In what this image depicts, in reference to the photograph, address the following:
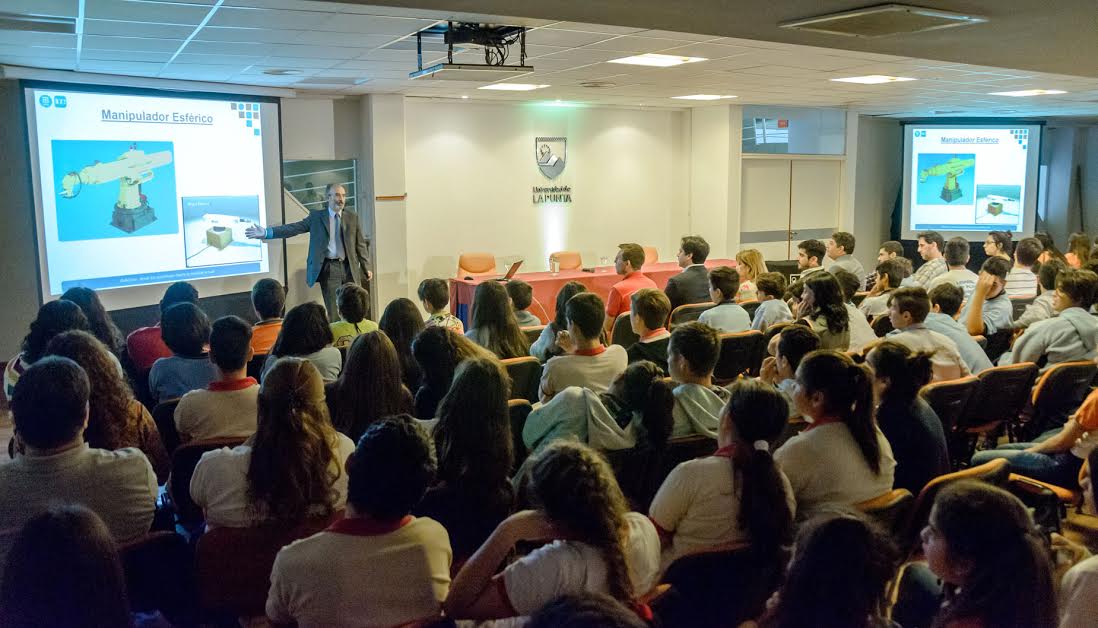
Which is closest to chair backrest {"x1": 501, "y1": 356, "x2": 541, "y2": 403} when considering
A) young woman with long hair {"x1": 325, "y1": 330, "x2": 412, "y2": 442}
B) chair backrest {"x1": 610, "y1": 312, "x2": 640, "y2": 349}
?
young woman with long hair {"x1": 325, "y1": 330, "x2": 412, "y2": 442}

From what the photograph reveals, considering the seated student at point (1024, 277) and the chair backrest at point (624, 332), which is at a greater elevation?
the seated student at point (1024, 277)

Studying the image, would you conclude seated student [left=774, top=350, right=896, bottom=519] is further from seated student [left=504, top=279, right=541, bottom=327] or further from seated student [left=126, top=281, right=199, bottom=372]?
seated student [left=126, top=281, right=199, bottom=372]

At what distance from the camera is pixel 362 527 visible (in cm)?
207

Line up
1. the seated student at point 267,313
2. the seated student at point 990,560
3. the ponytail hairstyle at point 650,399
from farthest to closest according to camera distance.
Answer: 1. the seated student at point 267,313
2. the ponytail hairstyle at point 650,399
3. the seated student at point 990,560

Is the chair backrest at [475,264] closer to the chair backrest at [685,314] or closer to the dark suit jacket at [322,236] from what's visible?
the dark suit jacket at [322,236]

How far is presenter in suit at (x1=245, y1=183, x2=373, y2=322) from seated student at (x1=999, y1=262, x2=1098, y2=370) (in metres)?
6.22

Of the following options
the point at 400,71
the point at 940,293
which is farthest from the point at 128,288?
the point at 940,293

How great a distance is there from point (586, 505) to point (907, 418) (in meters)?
1.90

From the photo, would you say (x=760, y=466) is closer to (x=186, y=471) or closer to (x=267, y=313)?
(x=186, y=471)

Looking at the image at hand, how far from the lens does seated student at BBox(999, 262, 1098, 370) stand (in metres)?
5.05

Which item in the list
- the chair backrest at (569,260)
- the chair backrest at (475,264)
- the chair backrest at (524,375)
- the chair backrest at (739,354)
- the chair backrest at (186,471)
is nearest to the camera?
the chair backrest at (186,471)

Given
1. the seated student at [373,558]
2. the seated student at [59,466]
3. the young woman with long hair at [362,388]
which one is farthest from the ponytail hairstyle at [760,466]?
the seated student at [59,466]

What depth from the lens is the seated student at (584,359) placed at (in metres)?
4.17

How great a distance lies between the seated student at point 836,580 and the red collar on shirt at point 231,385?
2.47 meters
